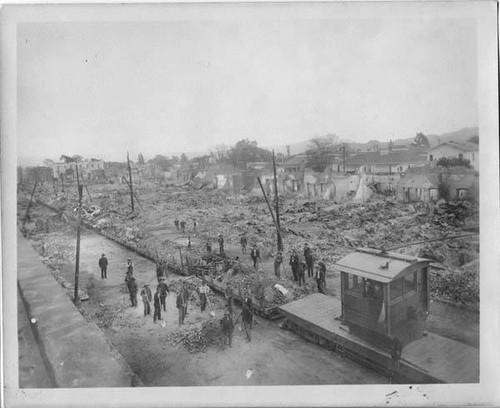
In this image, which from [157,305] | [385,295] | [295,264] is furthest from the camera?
[295,264]

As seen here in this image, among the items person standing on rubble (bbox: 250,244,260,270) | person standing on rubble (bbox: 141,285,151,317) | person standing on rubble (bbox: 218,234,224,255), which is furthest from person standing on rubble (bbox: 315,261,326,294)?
person standing on rubble (bbox: 141,285,151,317)

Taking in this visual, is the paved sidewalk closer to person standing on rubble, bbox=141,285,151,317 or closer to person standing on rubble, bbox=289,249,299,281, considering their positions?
person standing on rubble, bbox=141,285,151,317

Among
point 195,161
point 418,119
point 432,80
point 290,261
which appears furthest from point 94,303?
point 432,80

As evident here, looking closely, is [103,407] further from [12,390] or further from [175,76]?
[175,76]

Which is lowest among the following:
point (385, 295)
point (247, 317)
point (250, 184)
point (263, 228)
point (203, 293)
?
point (247, 317)

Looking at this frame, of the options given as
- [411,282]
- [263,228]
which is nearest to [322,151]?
[263,228]

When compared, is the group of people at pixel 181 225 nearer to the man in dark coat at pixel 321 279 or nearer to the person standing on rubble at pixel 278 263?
the person standing on rubble at pixel 278 263

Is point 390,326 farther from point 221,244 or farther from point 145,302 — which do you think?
point 145,302

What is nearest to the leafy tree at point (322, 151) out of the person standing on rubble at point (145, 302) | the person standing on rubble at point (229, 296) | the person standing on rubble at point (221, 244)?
the person standing on rubble at point (221, 244)
